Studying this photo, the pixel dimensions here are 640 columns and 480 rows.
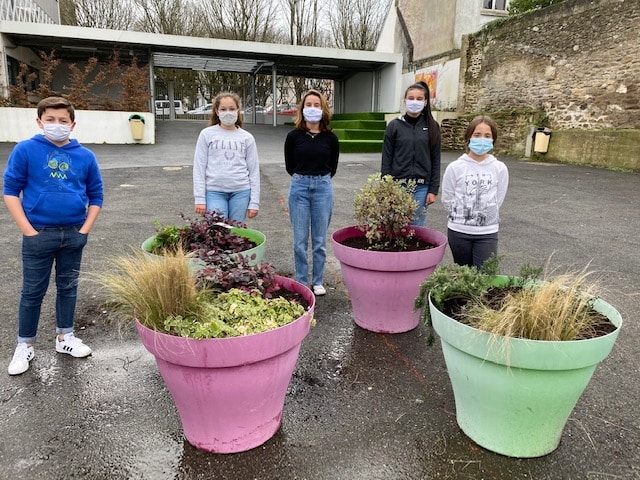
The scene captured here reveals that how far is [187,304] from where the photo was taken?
7.22 ft

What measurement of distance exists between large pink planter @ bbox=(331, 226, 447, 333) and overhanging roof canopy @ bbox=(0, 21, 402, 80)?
1769 cm

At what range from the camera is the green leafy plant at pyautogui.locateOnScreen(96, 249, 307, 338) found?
82.7 inches

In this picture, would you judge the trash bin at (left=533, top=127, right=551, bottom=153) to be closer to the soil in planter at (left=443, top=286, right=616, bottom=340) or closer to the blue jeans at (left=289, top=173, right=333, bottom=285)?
the blue jeans at (left=289, top=173, right=333, bottom=285)

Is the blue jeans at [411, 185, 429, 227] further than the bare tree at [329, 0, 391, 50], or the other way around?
the bare tree at [329, 0, 391, 50]

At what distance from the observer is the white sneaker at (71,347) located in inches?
123

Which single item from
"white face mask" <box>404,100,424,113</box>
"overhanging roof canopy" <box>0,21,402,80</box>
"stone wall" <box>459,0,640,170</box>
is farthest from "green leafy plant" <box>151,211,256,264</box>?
"overhanging roof canopy" <box>0,21,402,80</box>

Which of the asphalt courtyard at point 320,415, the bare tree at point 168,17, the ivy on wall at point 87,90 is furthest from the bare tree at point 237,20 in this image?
the asphalt courtyard at point 320,415

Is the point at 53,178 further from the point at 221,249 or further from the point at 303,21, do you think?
the point at 303,21

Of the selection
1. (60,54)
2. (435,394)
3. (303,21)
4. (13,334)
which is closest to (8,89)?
(60,54)

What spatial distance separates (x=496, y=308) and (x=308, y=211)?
196cm

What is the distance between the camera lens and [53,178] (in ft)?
9.15

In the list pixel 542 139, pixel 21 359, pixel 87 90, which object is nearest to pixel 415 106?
pixel 21 359

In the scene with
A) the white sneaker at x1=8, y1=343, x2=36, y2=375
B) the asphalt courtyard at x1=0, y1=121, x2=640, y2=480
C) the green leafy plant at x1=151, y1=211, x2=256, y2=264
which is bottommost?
the asphalt courtyard at x1=0, y1=121, x2=640, y2=480

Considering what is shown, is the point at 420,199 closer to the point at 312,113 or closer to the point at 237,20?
the point at 312,113
